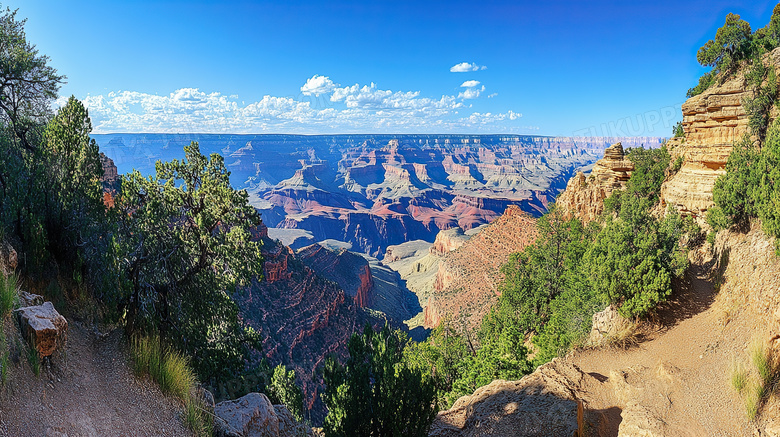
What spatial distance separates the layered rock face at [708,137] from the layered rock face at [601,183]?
12.2 metres

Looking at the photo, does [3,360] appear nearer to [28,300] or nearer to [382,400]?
[28,300]

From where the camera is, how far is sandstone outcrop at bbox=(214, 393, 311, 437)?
7.92 metres

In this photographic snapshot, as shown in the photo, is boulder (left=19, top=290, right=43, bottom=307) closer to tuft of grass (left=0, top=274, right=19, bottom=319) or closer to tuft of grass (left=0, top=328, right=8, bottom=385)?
tuft of grass (left=0, top=274, right=19, bottom=319)

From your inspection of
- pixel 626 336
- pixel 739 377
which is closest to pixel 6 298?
pixel 739 377

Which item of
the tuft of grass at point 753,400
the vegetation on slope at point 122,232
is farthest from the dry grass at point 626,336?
the vegetation on slope at point 122,232

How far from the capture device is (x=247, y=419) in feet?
27.5

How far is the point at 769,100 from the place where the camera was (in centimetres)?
1870

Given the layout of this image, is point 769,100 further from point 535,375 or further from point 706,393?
point 535,375

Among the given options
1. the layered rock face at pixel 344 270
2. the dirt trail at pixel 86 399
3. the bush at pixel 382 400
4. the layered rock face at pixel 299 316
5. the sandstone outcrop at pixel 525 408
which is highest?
the dirt trail at pixel 86 399

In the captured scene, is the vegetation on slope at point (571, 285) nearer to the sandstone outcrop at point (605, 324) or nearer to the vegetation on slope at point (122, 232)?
the sandstone outcrop at point (605, 324)

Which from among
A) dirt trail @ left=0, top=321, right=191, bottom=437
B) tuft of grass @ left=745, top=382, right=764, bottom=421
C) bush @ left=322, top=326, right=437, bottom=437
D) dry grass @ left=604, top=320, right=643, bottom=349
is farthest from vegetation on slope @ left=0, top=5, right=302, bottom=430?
dry grass @ left=604, top=320, right=643, bottom=349

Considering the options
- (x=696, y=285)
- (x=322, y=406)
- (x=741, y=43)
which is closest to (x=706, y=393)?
(x=696, y=285)

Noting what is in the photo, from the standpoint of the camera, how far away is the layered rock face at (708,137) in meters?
20.2

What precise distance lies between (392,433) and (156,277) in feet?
28.5
